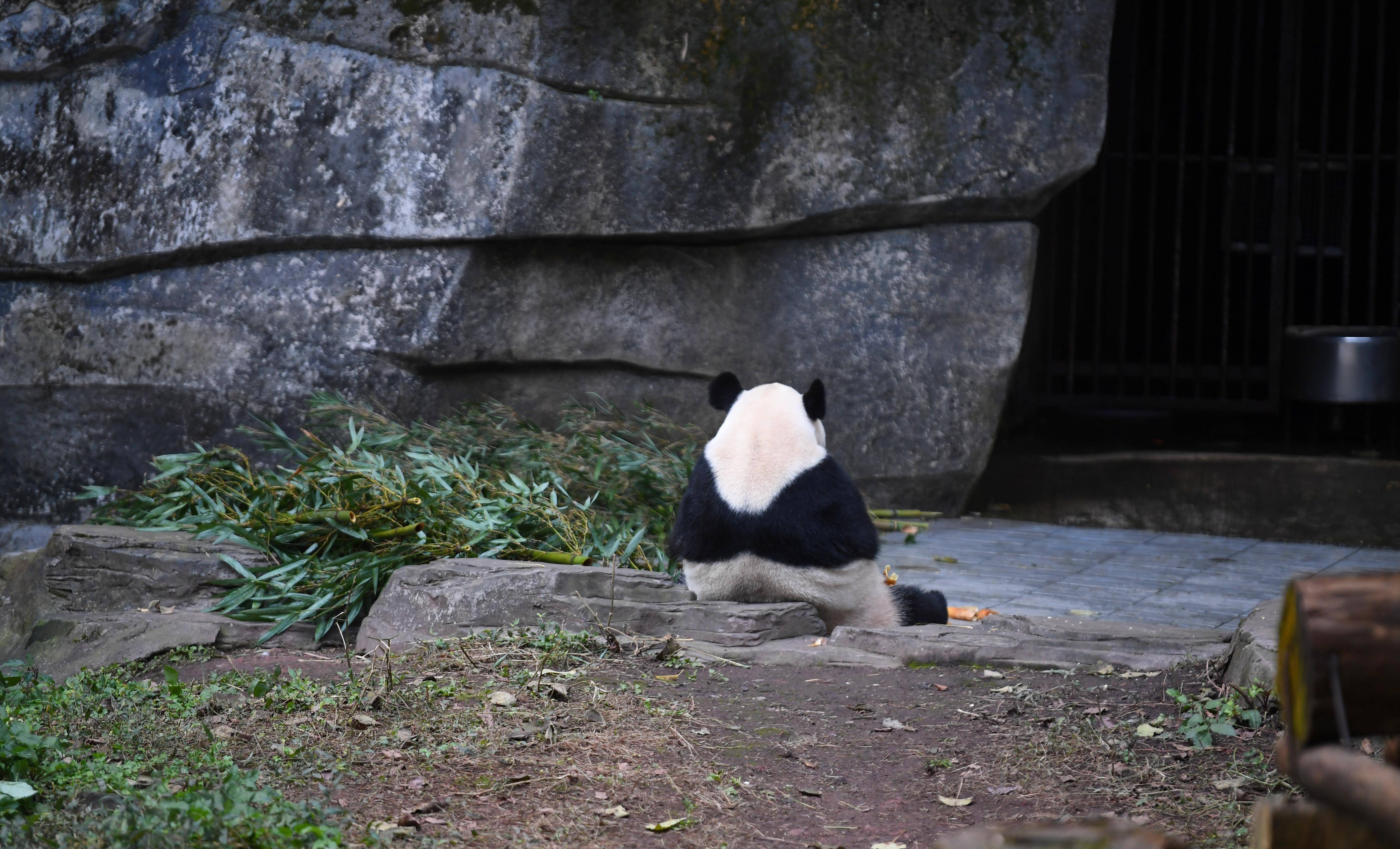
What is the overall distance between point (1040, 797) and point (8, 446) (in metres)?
5.93

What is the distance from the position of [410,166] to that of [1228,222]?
5.02m

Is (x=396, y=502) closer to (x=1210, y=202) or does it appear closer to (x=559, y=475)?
(x=559, y=475)

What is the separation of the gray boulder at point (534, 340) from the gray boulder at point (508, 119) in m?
0.23

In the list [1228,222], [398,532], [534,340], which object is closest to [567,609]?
[398,532]

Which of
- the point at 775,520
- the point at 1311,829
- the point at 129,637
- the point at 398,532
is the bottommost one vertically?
the point at 129,637

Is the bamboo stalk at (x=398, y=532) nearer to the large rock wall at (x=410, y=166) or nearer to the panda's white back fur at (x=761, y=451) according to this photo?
the panda's white back fur at (x=761, y=451)

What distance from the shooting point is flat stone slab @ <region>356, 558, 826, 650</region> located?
14.1 ft

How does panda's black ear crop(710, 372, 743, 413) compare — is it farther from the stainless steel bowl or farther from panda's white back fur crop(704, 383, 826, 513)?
the stainless steel bowl

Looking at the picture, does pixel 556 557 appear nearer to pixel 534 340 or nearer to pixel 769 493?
pixel 769 493

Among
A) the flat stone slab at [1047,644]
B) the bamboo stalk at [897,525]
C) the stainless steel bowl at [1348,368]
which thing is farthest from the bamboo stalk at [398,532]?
the stainless steel bowl at [1348,368]

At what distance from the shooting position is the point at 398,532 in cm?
491

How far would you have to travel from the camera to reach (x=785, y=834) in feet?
9.24

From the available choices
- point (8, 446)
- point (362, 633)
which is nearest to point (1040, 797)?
point (362, 633)

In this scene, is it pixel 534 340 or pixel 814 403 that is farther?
pixel 534 340
